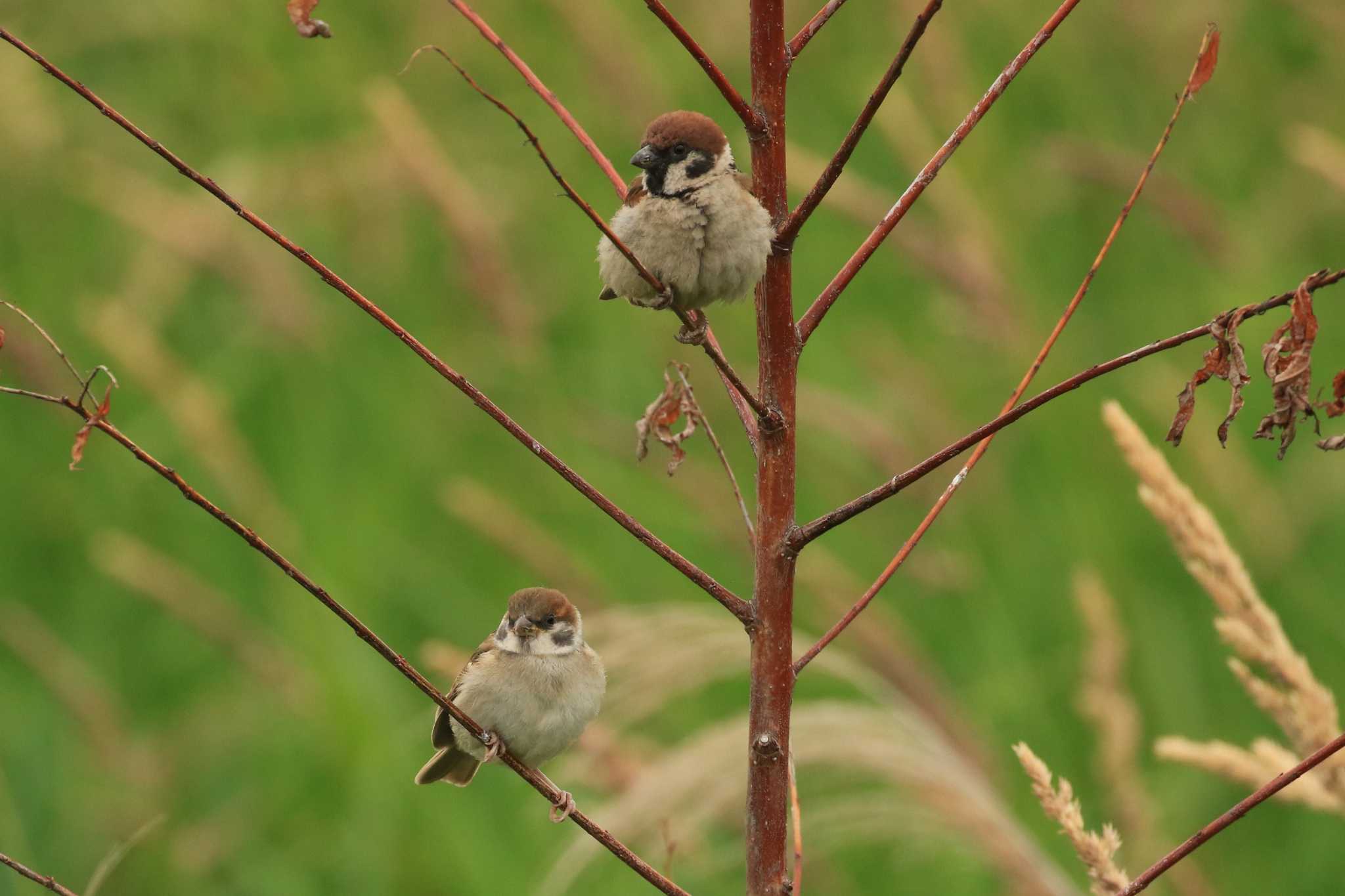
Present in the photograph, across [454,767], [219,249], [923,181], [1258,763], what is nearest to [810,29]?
[923,181]

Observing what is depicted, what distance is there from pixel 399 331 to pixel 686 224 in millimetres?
926

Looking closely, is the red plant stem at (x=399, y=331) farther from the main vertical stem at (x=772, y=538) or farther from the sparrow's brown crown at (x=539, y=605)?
the sparrow's brown crown at (x=539, y=605)

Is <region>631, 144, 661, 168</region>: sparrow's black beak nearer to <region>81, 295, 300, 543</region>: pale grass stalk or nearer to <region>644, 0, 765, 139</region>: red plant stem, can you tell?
<region>644, 0, 765, 139</region>: red plant stem

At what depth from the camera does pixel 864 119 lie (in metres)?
1.70

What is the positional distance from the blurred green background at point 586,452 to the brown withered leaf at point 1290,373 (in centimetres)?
147

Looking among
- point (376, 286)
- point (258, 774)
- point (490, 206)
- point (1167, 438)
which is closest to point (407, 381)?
point (376, 286)

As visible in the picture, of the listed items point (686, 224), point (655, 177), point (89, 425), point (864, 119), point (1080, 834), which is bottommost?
point (1080, 834)

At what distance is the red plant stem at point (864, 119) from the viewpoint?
65.8 inches

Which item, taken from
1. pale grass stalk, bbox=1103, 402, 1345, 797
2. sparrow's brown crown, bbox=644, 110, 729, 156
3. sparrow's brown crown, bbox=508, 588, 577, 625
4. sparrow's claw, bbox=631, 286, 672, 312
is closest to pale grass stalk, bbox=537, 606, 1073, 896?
sparrow's brown crown, bbox=508, 588, 577, 625

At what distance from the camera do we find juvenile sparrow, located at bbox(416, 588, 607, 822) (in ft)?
10.8

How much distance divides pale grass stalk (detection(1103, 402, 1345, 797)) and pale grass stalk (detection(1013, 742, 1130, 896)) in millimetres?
495

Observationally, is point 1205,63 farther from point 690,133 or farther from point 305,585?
point 305,585

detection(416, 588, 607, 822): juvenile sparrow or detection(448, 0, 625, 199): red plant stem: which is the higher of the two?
detection(416, 588, 607, 822): juvenile sparrow

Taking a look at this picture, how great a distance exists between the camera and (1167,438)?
179 centimetres
